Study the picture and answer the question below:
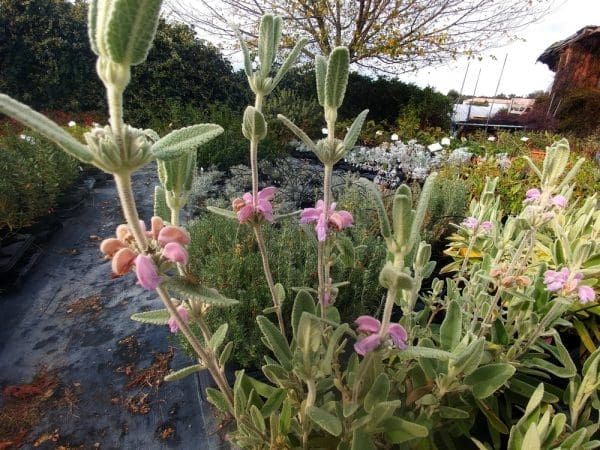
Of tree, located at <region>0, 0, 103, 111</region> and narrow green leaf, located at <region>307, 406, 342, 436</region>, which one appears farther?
tree, located at <region>0, 0, 103, 111</region>

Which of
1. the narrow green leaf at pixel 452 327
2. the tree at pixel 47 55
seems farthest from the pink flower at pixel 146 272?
the tree at pixel 47 55

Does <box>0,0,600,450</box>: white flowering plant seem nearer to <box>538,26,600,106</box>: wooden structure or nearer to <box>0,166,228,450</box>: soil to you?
<box>0,166,228,450</box>: soil

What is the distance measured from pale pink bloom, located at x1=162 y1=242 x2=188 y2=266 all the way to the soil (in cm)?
85

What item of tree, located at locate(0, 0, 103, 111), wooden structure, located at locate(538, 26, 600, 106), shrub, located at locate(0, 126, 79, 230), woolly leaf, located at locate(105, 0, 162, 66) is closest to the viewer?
woolly leaf, located at locate(105, 0, 162, 66)

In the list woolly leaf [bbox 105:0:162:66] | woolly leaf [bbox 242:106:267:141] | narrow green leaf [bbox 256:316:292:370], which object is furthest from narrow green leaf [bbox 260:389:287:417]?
woolly leaf [bbox 105:0:162:66]

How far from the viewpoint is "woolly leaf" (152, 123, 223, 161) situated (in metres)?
0.42

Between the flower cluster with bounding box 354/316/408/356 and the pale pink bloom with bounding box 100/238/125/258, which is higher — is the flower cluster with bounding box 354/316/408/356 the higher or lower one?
the lower one

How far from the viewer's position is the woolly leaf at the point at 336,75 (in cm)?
53

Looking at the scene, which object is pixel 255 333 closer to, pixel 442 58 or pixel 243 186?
pixel 243 186

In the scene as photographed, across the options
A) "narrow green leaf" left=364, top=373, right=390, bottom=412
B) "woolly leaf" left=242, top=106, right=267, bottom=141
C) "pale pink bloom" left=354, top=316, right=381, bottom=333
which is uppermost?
"woolly leaf" left=242, top=106, right=267, bottom=141

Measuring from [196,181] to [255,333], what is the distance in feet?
6.55

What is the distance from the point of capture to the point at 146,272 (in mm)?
444

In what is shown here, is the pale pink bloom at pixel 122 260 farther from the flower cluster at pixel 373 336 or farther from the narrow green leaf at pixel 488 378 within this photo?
the narrow green leaf at pixel 488 378

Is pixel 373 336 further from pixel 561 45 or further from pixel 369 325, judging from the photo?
pixel 561 45
